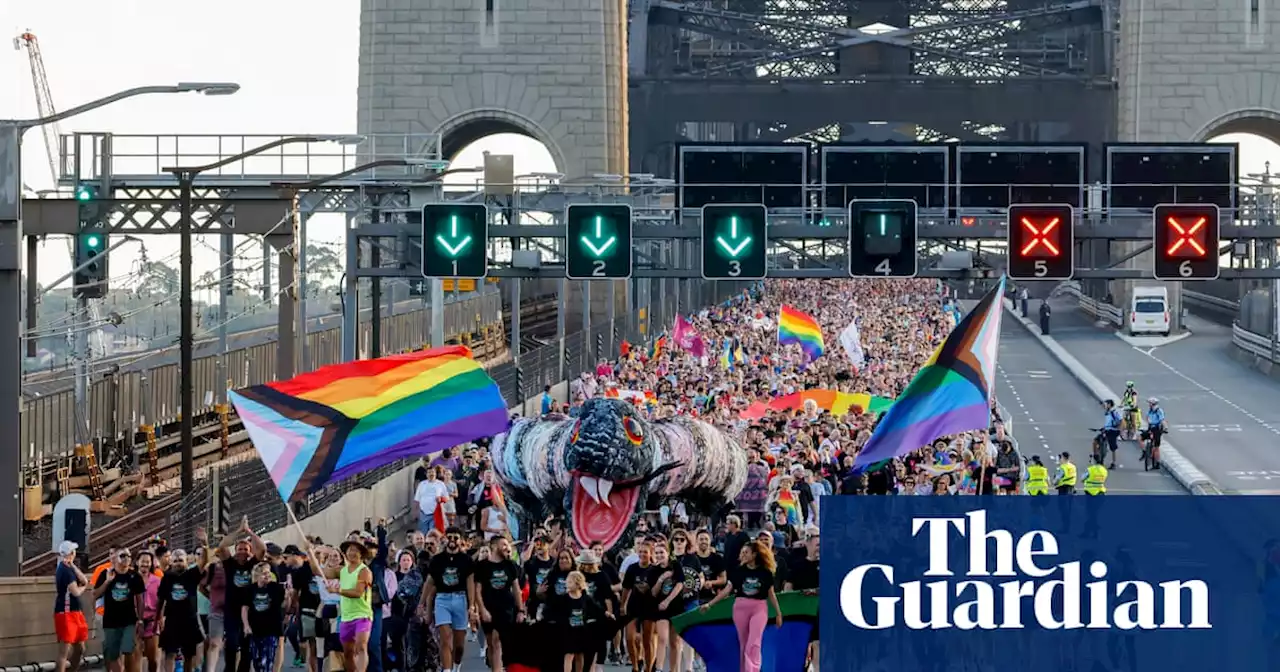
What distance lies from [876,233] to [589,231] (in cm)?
468

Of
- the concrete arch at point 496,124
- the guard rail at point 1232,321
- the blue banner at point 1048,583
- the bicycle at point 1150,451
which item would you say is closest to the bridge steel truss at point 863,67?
the guard rail at point 1232,321

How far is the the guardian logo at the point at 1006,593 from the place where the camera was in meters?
14.7

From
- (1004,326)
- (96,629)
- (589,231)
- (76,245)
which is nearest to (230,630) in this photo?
(96,629)

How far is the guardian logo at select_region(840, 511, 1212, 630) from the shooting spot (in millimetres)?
14664

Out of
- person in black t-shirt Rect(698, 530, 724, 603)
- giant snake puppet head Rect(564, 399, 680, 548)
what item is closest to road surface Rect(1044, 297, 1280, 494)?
giant snake puppet head Rect(564, 399, 680, 548)

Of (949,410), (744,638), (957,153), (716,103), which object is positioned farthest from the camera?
(716,103)

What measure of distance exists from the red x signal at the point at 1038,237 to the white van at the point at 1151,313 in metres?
56.5

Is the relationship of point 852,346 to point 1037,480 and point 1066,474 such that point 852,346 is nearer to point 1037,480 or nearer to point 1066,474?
point 1066,474

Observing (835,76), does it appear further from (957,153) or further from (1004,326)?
(957,153)

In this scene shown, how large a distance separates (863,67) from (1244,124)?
44.9m

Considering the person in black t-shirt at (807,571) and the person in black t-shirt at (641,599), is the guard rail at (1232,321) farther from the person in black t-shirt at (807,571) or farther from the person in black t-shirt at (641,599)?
the person in black t-shirt at (807,571)

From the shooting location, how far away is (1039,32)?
138 metres

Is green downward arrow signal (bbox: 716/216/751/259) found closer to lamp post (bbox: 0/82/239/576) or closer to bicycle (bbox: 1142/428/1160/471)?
bicycle (bbox: 1142/428/1160/471)

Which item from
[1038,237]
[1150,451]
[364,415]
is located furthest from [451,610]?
[1150,451]
